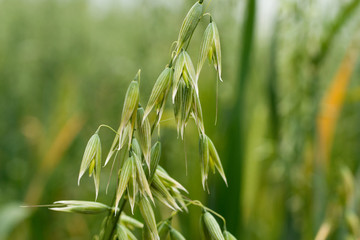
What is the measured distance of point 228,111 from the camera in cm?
120

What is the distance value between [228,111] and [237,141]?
0.64ft

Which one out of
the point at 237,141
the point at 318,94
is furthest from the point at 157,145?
the point at 318,94

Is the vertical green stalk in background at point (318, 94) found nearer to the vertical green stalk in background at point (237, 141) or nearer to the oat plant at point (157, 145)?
the vertical green stalk in background at point (237, 141)

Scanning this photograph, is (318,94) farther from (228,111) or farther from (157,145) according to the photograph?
(157,145)

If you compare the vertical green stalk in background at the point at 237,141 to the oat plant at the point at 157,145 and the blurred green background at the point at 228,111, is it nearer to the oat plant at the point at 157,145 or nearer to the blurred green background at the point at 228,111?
the blurred green background at the point at 228,111

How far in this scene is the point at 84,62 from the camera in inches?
102

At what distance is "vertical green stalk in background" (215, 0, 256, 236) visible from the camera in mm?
966

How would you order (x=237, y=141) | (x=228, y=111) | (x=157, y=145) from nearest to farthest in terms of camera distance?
1. (x=157, y=145)
2. (x=237, y=141)
3. (x=228, y=111)

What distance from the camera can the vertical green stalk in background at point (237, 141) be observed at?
3.17 ft

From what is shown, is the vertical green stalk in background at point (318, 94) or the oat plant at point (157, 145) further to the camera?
the vertical green stalk in background at point (318, 94)

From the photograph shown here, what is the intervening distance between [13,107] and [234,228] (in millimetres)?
1614

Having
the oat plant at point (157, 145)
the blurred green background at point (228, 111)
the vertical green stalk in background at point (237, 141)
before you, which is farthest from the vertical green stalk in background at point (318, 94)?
the oat plant at point (157, 145)

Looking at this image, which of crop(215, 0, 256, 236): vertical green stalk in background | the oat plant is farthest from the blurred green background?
the oat plant

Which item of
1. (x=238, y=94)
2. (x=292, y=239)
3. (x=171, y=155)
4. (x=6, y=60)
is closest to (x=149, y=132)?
(x=238, y=94)
